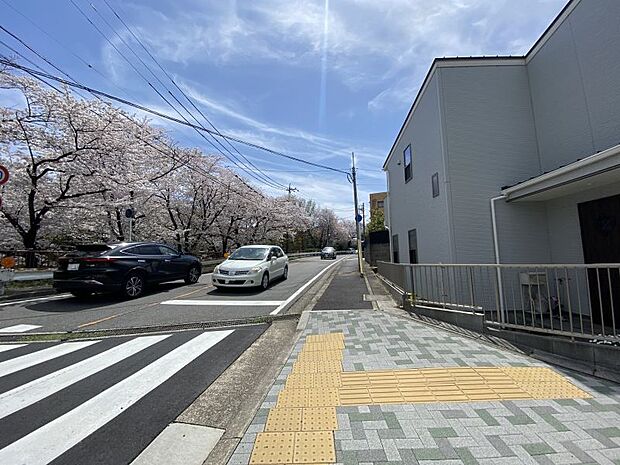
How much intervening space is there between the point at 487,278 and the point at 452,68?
534cm

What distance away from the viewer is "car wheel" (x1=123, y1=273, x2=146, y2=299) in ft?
25.8

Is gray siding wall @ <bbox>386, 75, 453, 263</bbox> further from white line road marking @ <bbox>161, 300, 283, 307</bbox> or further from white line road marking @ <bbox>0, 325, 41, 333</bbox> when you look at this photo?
white line road marking @ <bbox>0, 325, 41, 333</bbox>

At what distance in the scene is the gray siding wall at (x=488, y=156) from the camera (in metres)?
6.97

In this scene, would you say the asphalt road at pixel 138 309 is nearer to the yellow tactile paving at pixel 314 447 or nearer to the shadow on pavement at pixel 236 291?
the shadow on pavement at pixel 236 291

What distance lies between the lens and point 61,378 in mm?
3494

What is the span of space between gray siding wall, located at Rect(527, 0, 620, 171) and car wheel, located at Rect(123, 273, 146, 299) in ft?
35.3

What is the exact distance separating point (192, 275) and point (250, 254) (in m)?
2.46

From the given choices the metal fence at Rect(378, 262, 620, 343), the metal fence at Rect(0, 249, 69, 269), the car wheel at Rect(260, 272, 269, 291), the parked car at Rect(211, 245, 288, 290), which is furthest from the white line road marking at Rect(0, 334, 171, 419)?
the metal fence at Rect(0, 249, 69, 269)

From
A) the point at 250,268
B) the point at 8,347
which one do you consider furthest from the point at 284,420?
the point at 250,268

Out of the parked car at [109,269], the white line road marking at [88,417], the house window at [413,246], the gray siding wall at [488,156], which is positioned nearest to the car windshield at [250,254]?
the parked car at [109,269]

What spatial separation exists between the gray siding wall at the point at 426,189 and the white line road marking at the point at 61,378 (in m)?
6.84

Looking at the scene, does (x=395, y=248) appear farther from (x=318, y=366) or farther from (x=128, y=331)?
(x=128, y=331)

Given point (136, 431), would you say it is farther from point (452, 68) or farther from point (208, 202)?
point (208, 202)

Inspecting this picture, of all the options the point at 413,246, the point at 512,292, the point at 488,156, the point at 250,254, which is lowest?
the point at 512,292
